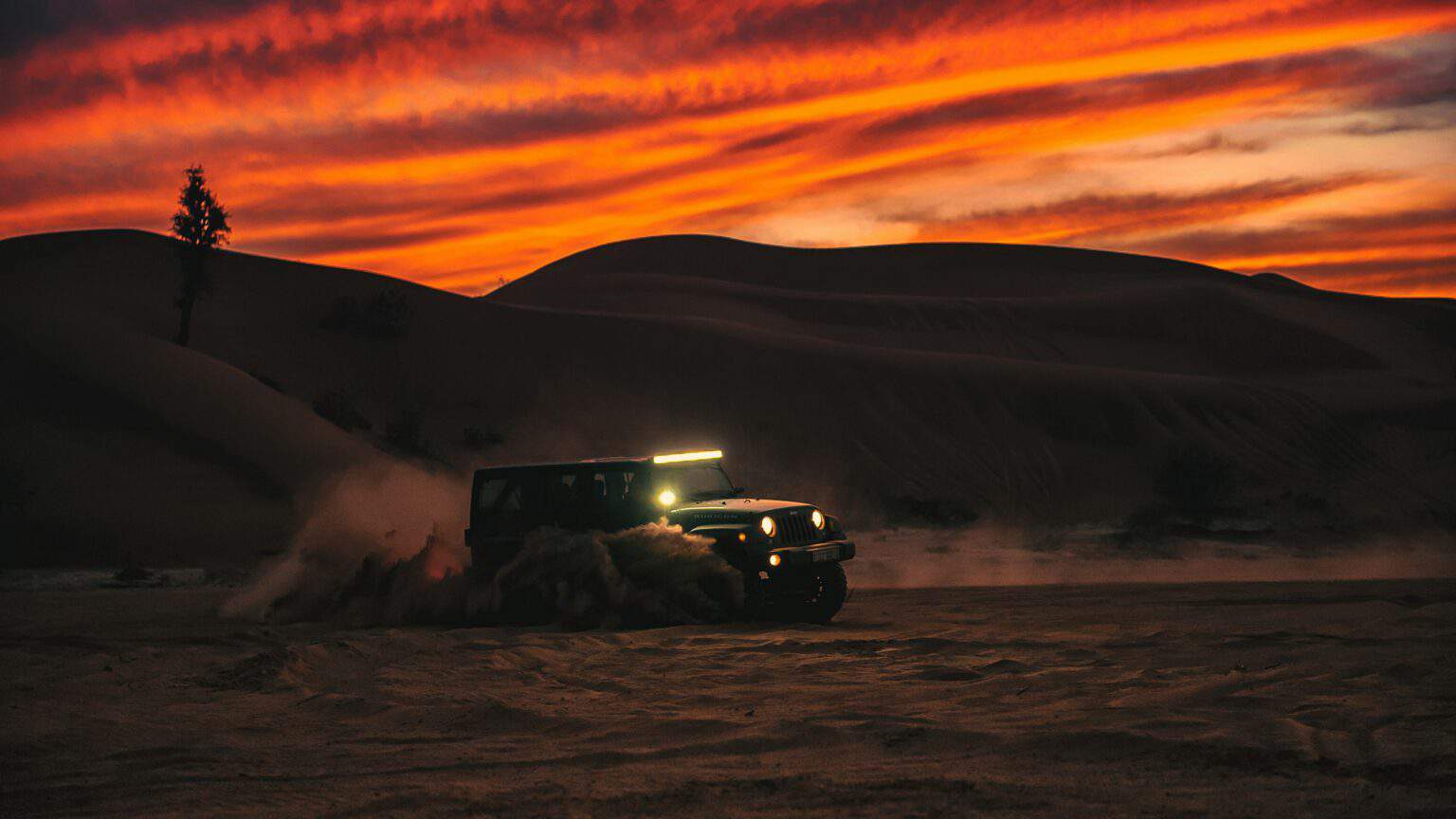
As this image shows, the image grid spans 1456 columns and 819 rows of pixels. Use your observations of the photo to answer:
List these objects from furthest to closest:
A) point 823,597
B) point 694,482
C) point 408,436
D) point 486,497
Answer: point 408,436
point 486,497
point 694,482
point 823,597

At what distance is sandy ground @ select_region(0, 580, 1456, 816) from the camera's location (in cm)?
743

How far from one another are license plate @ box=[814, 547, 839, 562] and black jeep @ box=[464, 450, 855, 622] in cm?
1

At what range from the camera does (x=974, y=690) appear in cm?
1085

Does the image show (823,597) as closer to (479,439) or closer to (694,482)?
(694,482)

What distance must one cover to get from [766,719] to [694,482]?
7.80 meters

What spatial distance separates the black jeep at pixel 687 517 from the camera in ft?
52.9

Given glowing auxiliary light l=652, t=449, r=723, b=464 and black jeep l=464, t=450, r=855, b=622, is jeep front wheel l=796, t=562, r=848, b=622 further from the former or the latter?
glowing auxiliary light l=652, t=449, r=723, b=464

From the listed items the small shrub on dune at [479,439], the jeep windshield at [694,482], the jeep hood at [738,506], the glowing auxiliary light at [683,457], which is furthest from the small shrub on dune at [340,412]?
the jeep hood at [738,506]

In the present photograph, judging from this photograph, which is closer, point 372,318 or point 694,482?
point 694,482

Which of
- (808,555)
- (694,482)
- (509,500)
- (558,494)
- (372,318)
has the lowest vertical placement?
(808,555)

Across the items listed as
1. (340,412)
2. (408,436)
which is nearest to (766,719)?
(408,436)

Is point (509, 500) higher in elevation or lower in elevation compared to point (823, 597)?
higher

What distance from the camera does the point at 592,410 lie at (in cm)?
6059

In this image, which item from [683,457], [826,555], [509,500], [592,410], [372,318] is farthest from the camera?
[372,318]
